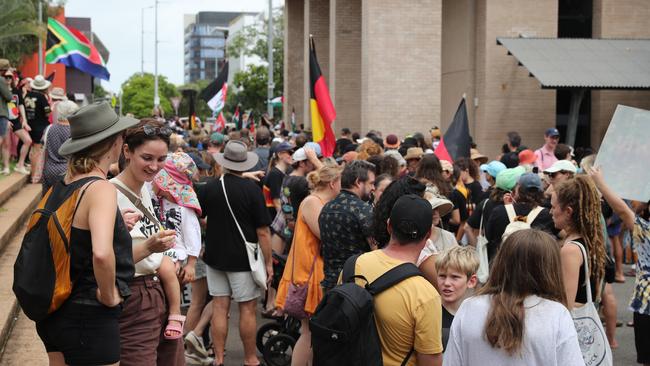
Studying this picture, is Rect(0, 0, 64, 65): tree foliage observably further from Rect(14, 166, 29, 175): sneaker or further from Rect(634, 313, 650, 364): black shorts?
Rect(634, 313, 650, 364): black shorts

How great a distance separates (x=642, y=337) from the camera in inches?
263

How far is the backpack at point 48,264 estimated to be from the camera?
4.25 meters

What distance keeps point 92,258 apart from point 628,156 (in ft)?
12.0

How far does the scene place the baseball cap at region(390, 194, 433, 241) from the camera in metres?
4.55

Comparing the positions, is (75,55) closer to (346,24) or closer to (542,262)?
(346,24)

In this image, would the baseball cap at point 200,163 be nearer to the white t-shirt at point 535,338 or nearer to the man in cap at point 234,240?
the man in cap at point 234,240

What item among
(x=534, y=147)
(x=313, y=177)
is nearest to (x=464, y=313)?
(x=313, y=177)

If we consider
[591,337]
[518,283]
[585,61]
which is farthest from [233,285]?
[585,61]

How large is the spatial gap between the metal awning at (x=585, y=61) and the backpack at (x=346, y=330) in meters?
19.0

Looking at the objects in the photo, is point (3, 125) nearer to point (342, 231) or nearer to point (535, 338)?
point (342, 231)

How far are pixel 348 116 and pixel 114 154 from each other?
93.8 feet

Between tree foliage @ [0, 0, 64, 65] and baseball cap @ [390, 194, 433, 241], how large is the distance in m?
28.9

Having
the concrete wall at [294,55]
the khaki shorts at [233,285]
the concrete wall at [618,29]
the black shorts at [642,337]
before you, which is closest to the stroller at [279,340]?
the khaki shorts at [233,285]

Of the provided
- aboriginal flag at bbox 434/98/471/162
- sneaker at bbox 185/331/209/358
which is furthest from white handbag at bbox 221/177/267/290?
aboriginal flag at bbox 434/98/471/162
